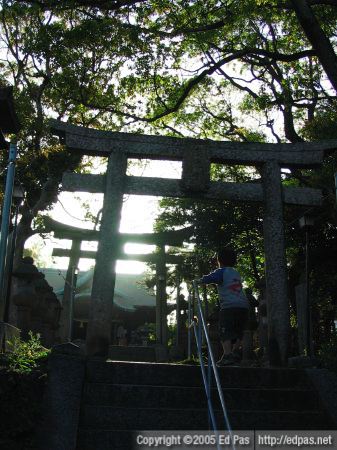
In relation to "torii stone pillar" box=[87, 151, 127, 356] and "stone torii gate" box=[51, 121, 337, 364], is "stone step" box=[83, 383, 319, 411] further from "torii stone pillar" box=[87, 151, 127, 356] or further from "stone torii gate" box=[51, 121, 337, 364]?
"stone torii gate" box=[51, 121, 337, 364]

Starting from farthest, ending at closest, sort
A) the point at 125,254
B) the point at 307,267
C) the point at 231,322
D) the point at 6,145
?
the point at 125,254 < the point at 307,267 < the point at 231,322 < the point at 6,145

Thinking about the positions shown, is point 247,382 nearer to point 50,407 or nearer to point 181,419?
point 181,419

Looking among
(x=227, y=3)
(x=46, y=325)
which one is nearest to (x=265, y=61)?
(x=227, y=3)

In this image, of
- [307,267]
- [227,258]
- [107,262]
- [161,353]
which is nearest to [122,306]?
[161,353]

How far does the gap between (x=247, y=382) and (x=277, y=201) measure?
3.66 metres

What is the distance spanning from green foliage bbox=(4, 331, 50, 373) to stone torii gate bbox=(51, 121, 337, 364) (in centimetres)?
229

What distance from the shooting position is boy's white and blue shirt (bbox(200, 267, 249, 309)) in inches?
273

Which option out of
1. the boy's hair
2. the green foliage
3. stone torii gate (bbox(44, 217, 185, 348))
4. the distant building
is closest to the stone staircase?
the green foliage

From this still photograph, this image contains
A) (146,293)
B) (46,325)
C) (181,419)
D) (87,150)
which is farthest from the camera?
Answer: (146,293)

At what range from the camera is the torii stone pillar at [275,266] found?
26.4ft

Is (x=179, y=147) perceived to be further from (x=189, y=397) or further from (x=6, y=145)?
(x=189, y=397)

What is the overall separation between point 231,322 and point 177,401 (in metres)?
1.44

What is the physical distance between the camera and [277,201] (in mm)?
9008

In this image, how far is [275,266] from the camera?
8.59m
